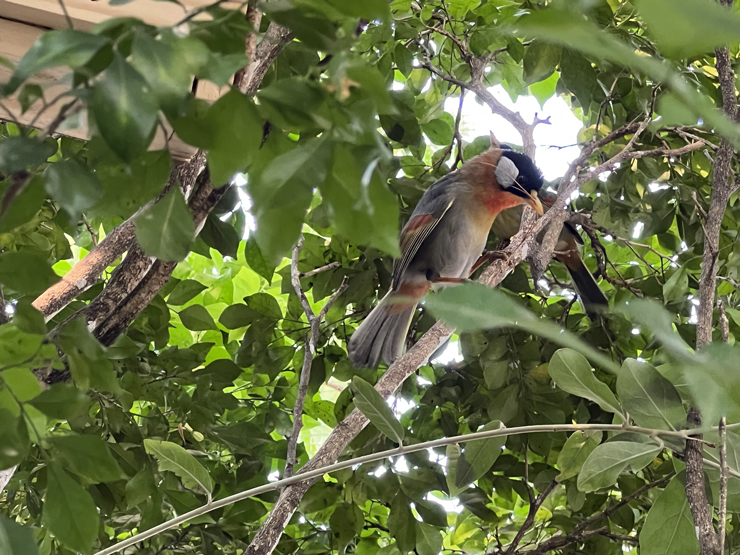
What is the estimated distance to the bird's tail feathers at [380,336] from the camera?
1.41 m

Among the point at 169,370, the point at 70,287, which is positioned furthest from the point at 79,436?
the point at 169,370

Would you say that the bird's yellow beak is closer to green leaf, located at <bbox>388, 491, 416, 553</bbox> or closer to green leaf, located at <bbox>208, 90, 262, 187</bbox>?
green leaf, located at <bbox>388, 491, 416, 553</bbox>

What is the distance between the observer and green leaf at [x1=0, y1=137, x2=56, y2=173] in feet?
0.96

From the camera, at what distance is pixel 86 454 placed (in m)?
0.43

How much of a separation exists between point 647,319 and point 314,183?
0.49ft

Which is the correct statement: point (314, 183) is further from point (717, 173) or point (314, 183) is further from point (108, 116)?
point (717, 173)

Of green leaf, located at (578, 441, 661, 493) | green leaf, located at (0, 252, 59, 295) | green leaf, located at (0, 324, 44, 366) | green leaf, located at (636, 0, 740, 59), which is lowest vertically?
green leaf, located at (578, 441, 661, 493)

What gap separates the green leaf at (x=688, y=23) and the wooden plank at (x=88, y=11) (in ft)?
2.12

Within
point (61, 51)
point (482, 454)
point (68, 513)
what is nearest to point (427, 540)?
point (482, 454)

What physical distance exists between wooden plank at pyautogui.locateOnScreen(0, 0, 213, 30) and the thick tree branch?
1.82ft

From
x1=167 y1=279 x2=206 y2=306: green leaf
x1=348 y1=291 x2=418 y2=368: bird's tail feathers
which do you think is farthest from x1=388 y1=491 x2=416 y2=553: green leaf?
x1=167 y1=279 x2=206 y2=306: green leaf

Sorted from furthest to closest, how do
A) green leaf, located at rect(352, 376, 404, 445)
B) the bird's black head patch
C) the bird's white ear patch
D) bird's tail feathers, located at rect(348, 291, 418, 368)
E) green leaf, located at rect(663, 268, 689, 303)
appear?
1. the bird's white ear patch
2. the bird's black head patch
3. bird's tail feathers, located at rect(348, 291, 418, 368)
4. green leaf, located at rect(663, 268, 689, 303)
5. green leaf, located at rect(352, 376, 404, 445)

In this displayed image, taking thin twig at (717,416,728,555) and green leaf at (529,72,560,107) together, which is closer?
thin twig at (717,416,728,555)

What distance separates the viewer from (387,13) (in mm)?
278
